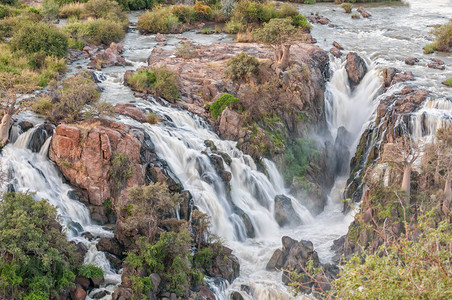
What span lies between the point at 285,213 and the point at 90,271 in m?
12.8

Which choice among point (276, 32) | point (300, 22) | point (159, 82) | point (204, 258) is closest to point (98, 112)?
point (159, 82)

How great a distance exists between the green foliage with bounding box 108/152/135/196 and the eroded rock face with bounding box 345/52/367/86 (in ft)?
73.1

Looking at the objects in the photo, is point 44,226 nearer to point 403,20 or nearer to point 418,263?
point 418,263

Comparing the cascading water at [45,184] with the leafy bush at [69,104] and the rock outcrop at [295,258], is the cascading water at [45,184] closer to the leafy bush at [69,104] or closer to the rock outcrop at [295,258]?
the leafy bush at [69,104]

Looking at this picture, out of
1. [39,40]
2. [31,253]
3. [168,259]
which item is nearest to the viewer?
[31,253]

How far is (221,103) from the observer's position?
32125 mm

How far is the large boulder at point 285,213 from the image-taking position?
28.3 metres

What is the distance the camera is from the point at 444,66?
132 ft

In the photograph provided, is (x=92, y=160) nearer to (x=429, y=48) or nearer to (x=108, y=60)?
(x=108, y=60)

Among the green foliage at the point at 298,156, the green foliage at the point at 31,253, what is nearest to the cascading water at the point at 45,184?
the green foliage at the point at 31,253

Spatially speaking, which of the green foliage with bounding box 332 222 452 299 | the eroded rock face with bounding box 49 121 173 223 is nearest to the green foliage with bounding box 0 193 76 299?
the eroded rock face with bounding box 49 121 173 223

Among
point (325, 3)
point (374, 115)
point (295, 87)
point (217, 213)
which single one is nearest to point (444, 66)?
point (374, 115)

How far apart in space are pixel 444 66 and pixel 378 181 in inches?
766

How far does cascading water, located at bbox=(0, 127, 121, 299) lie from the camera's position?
22125 mm
